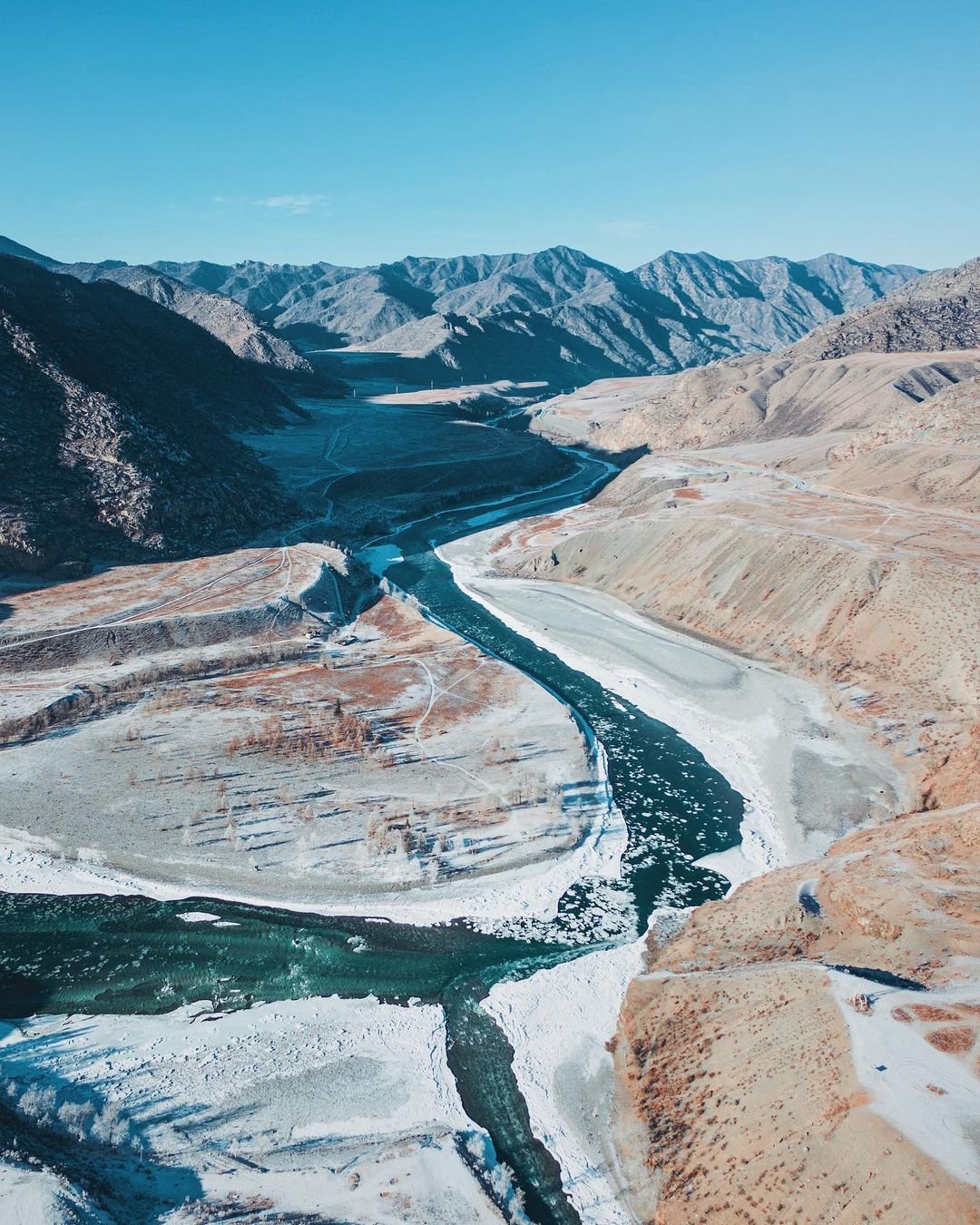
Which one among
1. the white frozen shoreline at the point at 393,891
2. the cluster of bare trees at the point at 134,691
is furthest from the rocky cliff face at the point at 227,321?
the white frozen shoreline at the point at 393,891

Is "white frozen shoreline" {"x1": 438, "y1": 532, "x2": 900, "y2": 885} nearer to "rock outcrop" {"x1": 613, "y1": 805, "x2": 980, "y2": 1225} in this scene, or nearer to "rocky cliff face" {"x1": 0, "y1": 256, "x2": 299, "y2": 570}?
"rock outcrop" {"x1": 613, "y1": 805, "x2": 980, "y2": 1225}

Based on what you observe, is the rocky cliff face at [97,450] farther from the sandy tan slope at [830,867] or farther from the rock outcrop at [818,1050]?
the rock outcrop at [818,1050]

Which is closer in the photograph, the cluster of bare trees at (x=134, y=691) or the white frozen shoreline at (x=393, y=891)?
the white frozen shoreline at (x=393, y=891)

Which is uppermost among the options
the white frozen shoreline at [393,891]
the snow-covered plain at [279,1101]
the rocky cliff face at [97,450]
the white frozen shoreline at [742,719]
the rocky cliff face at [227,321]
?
the rocky cliff face at [227,321]

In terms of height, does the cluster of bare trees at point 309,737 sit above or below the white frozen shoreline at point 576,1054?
above

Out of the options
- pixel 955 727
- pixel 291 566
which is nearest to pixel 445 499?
pixel 291 566

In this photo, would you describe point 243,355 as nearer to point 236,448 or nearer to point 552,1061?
point 236,448
